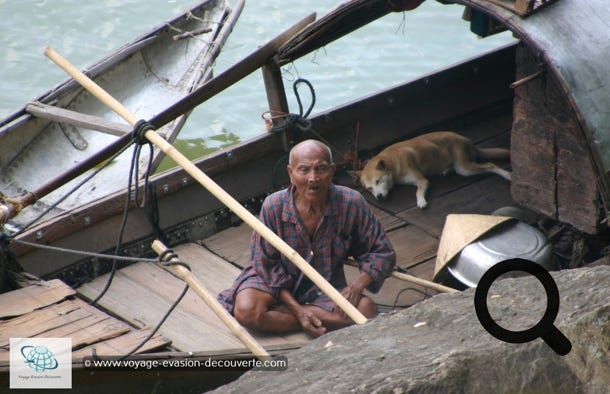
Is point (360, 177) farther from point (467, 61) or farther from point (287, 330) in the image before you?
point (287, 330)

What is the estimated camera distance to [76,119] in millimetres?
6504

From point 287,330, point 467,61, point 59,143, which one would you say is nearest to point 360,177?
point 467,61

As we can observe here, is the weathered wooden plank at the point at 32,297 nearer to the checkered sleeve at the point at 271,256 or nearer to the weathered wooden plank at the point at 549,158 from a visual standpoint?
the checkered sleeve at the point at 271,256

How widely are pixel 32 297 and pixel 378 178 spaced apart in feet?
8.41

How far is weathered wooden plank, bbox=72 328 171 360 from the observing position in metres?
4.37

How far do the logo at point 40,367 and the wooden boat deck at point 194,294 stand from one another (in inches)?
2.9

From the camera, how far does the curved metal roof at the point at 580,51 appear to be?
4684 millimetres

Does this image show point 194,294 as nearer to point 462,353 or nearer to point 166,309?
point 166,309

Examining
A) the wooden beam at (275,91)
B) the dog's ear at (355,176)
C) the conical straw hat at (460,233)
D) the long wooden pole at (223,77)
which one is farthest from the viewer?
the dog's ear at (355,176)

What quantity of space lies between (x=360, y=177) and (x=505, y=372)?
4392 millimetres

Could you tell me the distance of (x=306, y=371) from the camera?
2553mm

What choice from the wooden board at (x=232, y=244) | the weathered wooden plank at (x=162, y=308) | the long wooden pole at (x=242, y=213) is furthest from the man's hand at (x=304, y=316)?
the wooden board at (x=232, y=244)

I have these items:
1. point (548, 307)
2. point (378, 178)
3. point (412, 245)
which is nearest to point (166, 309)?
point (412, 245)

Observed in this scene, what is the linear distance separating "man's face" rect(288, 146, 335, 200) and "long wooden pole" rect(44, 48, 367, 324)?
32 cm
